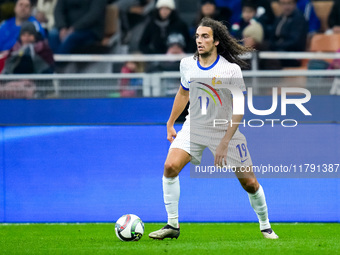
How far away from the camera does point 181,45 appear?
9.84 metres

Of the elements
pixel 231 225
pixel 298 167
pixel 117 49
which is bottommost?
pixel 231 225

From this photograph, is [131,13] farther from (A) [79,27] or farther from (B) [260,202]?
(B) [260,202]

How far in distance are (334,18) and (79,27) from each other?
355cm

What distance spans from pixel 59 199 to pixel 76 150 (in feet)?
1.97

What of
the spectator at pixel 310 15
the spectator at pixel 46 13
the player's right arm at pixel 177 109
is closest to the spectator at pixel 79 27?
the spectator at pixel 46 13

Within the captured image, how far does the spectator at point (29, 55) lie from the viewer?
9.72 m

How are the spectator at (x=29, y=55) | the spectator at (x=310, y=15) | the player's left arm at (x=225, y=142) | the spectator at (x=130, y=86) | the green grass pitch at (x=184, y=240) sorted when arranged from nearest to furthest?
the green grass pitch at (x=184, y=240), the player's left arm at (x=225, y=142), the spectator at (x=130, y=86), the spectator at (x=29, y=55), the spectator at (x=310, y=15)

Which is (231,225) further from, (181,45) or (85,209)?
(181,45)

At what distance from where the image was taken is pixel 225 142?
6.10 m

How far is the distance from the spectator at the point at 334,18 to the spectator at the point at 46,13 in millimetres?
3870

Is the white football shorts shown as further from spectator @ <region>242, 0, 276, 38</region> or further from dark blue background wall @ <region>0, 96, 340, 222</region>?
spectator @ <region>242, 0, 276, 38</region>

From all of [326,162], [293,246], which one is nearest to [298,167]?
[326,162]

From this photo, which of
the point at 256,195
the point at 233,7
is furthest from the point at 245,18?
the point at 256,195

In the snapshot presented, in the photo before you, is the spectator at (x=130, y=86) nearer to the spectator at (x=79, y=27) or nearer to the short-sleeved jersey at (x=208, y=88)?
the spectator at (x=79, y=27)
